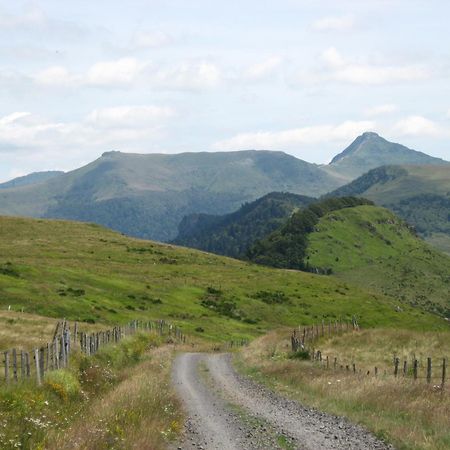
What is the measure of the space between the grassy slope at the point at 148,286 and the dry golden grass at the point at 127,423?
4649 centimetres

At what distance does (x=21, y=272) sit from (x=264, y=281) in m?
57.3

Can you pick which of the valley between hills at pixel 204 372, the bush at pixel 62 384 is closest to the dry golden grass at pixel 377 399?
the valley between hills at pixel 204 372

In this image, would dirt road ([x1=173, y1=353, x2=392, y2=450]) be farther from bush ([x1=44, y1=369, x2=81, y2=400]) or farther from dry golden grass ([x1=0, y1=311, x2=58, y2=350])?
dry golden grass ([x1=0, y1=311, x2=58, y2=350])

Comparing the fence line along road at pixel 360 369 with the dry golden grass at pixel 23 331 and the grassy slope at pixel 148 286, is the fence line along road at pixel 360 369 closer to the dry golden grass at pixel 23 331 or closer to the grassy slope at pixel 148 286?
the dry golden grass at pixel 23 331

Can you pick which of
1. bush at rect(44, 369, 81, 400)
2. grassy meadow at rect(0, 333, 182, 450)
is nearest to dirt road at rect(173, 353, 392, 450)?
grassy meadow at rect(0, 333, 182, 450)

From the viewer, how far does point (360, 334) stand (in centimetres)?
5194

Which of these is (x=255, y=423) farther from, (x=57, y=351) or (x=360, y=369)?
(x=360, y=369)

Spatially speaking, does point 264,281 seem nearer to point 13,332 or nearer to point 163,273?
point 163,273

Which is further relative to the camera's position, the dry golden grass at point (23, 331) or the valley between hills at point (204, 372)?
the dry golden grass at point (23, 331)

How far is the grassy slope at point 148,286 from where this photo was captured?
7556 centimetres

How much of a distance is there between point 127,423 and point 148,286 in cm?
8127

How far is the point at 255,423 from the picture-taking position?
20500 mm

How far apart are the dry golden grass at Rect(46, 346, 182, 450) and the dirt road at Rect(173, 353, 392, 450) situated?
0.76m

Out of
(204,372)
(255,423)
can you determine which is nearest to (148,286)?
(204,372)
